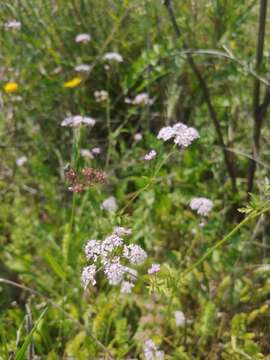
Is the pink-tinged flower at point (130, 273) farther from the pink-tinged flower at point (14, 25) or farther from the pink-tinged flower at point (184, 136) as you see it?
the pink-tinged flower at point (14, 25)

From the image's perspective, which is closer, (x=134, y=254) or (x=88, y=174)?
(x=134, y=254)

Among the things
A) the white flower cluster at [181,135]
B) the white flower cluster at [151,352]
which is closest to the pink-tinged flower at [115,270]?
the white flower cluster at [181,135]

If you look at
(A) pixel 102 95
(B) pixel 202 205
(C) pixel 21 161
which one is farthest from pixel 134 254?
(C) pixel 21 161

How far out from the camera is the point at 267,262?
1.84 m

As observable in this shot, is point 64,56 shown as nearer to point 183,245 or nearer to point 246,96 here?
point 246,96

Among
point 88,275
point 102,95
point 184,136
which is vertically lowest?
point 88,275

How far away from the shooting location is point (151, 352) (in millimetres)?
1426

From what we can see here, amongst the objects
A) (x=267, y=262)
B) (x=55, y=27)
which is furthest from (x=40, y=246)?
(x=55, y=27)

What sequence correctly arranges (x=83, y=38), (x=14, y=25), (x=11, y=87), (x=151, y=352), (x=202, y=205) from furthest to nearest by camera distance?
(x=11, y=87)
(x=83, y=38)
(x=14, y=25)
(x=202, y=205)
(x=151, y=352)

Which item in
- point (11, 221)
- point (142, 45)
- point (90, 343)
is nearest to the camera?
point (90, 343)

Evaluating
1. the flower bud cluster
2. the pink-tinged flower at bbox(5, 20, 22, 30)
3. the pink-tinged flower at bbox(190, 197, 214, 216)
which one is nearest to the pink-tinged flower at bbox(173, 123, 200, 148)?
the flower bud cluster

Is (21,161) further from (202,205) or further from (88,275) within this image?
(88,275)

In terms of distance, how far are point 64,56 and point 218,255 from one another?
4.40ft

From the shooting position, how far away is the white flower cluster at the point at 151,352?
1.38 m
